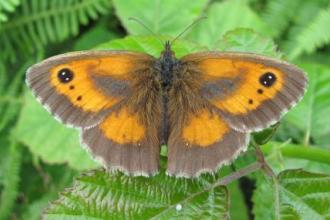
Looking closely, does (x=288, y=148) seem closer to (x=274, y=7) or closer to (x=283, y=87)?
(x=283, y=87)

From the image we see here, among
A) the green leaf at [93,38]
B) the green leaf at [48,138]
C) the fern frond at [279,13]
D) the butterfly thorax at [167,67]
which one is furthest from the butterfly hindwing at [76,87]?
the fern frond at [279,13]

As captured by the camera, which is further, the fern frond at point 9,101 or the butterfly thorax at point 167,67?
the fern frond at point 9,101

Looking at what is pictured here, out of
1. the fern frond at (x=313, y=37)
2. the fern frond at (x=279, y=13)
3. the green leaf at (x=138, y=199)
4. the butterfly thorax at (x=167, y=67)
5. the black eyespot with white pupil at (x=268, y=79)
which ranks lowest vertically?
the green leaf at (x=138, y=199)

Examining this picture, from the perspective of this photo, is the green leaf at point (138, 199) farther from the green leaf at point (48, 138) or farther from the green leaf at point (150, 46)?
the green leaf at point (48, 138)

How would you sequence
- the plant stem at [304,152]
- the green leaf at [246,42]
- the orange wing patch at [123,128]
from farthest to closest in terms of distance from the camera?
the green leaf at [246,42]
the plant stem at [304,152]
the orange wing patch at [123,128]

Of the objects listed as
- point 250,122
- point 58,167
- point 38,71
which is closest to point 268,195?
point 250,122

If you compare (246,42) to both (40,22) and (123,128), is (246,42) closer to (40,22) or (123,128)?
(123,128)

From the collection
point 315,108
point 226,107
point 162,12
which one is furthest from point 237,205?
point 226,107
